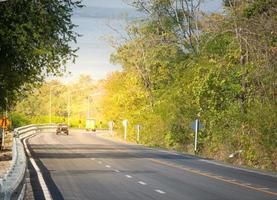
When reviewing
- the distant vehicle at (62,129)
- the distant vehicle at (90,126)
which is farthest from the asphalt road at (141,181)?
the distant vehicle at (90,126)

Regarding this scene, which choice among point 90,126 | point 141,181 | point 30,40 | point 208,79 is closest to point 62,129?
point 90,126

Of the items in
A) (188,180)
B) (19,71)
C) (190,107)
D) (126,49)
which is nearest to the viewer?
(188,180)

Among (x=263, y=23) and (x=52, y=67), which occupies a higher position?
(x=263, y=23)

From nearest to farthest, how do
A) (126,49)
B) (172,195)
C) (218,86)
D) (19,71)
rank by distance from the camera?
(172,195) < (19,71) < (218,86) < (126,49)

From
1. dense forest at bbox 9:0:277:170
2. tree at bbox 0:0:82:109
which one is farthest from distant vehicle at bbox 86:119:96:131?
tree at bbox 0:0:82:109

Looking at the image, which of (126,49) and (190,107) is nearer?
(190,107)

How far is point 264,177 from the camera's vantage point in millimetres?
25031

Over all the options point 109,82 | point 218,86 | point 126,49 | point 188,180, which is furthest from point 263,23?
point 109,82

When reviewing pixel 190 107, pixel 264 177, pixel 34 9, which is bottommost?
pixel 264 177

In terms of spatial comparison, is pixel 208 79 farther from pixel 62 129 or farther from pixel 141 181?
pixel 62 129

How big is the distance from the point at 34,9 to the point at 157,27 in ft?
110

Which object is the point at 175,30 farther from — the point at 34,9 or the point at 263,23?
the point at 34,9

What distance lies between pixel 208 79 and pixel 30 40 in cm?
1550

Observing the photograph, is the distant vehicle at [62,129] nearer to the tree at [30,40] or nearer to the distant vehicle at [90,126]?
the distant vehicle at [90,126]
